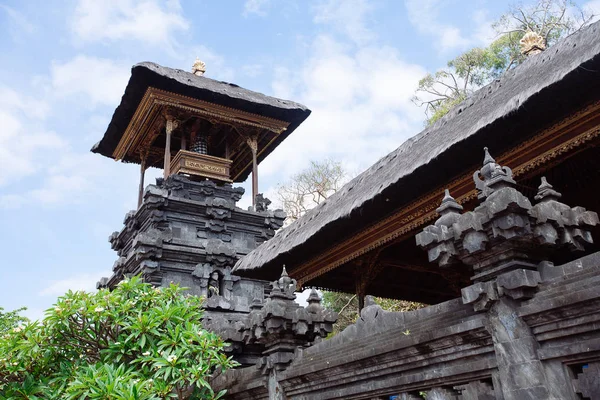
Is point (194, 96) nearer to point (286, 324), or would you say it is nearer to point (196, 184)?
point (196, 184)

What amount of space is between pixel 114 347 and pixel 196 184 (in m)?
9.81

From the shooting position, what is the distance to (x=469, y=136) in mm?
6352

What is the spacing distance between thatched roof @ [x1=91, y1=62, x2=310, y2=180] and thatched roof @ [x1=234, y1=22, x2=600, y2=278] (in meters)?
7.70

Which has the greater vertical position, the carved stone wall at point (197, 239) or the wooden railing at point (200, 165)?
the wooden railing at point (200, 165)

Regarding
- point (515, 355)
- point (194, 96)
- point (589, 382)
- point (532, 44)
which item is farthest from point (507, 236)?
point (194, 96)

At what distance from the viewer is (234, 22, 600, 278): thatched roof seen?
221 inches

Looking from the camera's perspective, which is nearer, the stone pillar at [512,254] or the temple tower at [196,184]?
the stone pillar at [512,254]

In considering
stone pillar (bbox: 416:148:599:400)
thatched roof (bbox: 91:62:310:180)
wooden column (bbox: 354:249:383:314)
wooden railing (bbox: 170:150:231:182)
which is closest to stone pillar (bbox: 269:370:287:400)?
wooden column (bbox: 354:249:383:314)

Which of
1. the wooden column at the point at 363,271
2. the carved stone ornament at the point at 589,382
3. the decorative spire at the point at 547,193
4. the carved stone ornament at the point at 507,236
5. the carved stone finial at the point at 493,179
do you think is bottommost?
the carved stone ornament at the point at 589,382

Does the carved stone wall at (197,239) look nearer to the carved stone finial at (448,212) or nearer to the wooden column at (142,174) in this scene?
the wooden column at (142,174)

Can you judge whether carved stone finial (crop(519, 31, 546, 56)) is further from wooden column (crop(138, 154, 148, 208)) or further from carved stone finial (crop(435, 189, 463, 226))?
wooden column (crop(138, 154, 148, 208))

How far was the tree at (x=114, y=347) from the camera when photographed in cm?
694

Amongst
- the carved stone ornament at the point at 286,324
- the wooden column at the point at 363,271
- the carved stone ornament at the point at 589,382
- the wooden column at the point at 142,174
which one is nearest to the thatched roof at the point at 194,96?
the wooden column at the point at 142,174

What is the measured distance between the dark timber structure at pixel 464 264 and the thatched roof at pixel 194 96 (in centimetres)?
464
